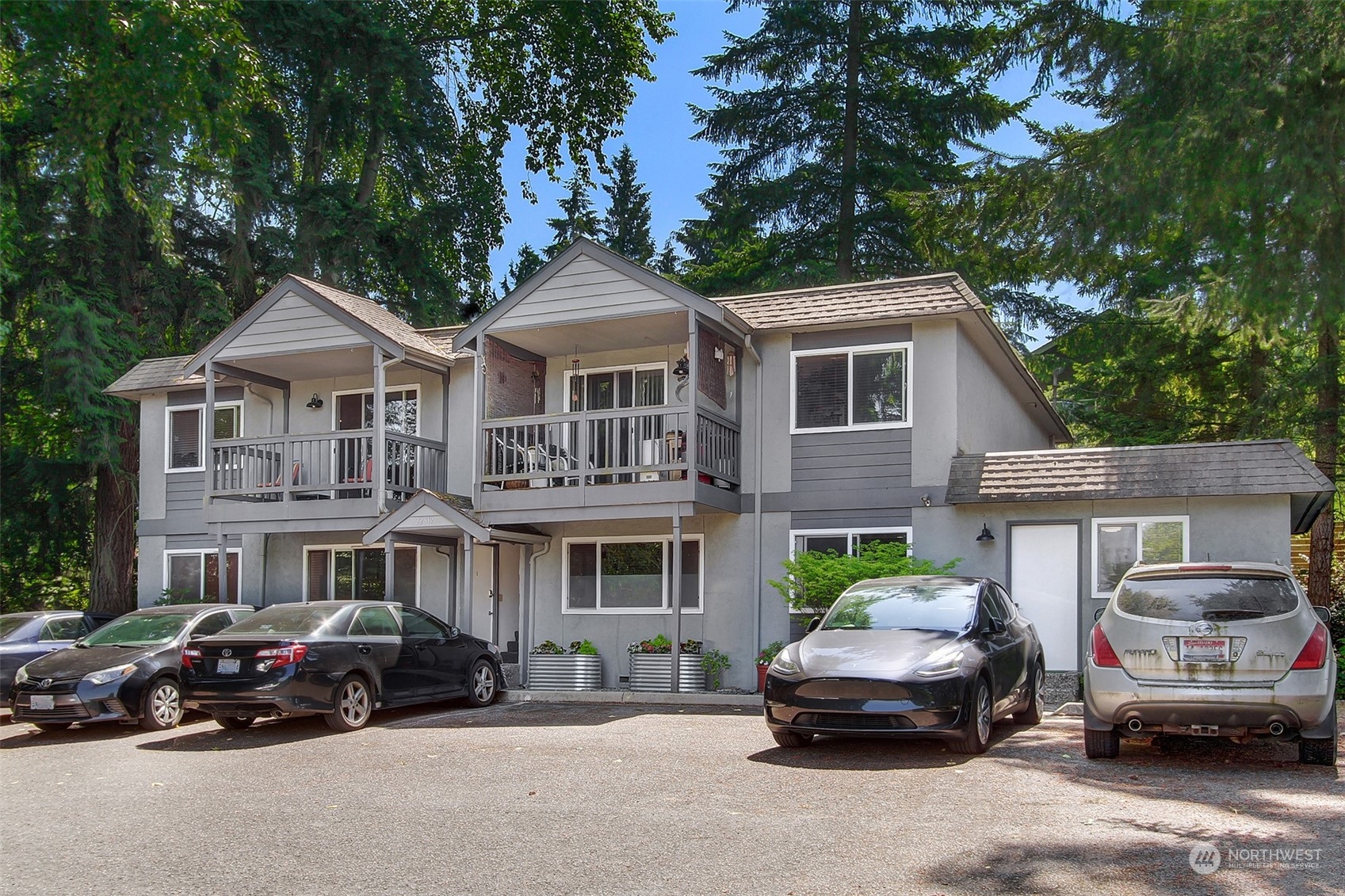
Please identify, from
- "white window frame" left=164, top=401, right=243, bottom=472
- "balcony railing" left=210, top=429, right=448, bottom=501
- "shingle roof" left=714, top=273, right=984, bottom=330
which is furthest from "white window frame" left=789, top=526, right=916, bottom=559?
"white window frame" left=164, top=401, right=243, bottom=472

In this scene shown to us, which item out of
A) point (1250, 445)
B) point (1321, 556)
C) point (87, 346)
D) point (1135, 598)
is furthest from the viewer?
point (87, 346)

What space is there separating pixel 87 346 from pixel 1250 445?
21.8 meters

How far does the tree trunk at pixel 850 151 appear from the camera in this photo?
3130 centimetres

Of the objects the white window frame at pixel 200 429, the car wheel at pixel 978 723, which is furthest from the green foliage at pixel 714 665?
the white window frame at pixel 200 429

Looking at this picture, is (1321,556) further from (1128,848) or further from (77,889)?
(77,889)

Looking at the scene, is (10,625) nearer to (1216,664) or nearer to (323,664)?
(323,664)

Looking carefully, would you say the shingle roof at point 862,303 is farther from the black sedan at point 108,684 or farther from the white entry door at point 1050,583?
the black sedan at point 108,684

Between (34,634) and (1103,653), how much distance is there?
14.4m

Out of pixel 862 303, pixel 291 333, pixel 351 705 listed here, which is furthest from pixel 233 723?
pixel 862 303

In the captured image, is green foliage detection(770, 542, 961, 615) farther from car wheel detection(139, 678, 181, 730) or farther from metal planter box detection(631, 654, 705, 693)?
car wheel detection(139, 678, 181, 730)

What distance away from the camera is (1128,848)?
6.79 m

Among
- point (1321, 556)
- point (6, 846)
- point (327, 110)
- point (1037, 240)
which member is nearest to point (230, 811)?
point (6, 846)

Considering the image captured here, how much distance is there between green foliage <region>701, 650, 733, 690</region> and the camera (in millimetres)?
17750

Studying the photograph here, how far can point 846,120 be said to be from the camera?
32.1 metres
